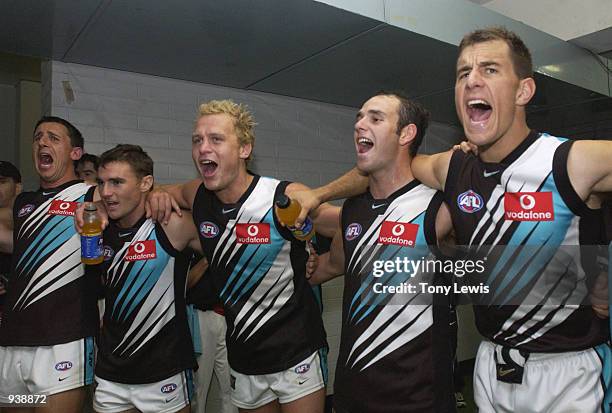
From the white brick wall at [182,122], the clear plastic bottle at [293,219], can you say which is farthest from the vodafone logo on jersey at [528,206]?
the white brick wall at [182,122]

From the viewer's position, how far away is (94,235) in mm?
2154

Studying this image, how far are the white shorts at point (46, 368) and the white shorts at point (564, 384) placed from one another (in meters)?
1.82

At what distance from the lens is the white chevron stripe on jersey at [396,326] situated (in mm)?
1734

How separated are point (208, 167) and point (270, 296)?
641 mm

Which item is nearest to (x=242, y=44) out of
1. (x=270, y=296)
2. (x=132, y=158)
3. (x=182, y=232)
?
(x=132, y=158)

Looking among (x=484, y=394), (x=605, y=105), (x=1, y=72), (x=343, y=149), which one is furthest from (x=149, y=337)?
(x=605, y=105)

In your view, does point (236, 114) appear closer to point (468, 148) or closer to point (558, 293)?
point (468, 148)

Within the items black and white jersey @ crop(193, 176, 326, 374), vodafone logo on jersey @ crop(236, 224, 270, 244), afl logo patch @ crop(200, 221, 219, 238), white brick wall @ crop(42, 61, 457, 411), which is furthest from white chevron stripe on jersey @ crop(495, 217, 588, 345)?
white brick wall @ crop(42, 61, 457, 411)

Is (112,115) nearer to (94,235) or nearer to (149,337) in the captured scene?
(94,235)

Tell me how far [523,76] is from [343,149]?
2.85 metres

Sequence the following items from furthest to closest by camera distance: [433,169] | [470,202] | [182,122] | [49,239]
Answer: [182,122] < [49,239] < [433,169] < [470,202]

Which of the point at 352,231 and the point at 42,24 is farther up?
the point at 42,24

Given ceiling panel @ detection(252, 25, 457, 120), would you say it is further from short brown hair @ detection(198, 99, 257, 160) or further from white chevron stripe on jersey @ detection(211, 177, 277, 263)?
white chevron stripe on jersey @ detection(211, 177, 277, 263)

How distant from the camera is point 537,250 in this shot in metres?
1.49
